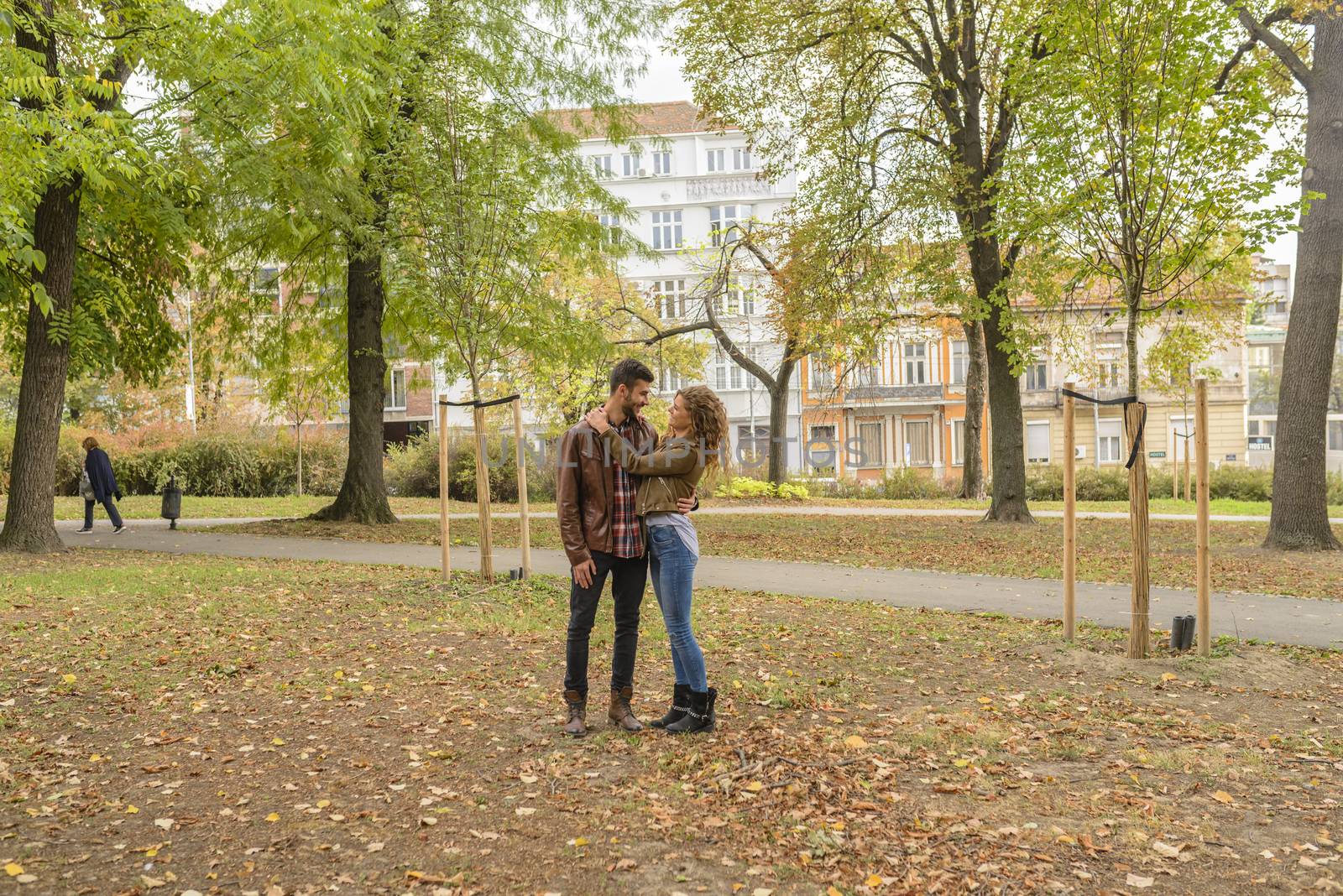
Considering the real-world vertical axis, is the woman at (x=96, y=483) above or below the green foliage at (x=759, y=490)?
above

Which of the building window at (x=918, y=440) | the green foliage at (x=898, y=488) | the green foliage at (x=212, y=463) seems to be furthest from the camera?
the building window at (x=918, y=440)

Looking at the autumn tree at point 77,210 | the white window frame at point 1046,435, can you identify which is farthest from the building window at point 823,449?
Answer: the autumn tree at point 77,210

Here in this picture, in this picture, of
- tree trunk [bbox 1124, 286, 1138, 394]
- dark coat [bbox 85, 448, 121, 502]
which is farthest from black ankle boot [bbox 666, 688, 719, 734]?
dark coat [bbox 85, 448, 121, 502]

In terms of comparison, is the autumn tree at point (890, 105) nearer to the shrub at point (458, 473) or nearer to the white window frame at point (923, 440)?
the shrub at point (458, 473)

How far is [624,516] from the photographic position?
543cm

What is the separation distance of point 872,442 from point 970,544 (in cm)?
3438

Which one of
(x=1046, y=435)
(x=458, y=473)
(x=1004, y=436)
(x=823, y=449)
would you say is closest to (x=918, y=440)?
(x=1046, y=435)

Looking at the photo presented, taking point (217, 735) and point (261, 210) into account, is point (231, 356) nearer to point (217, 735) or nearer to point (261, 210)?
point (261, 210)

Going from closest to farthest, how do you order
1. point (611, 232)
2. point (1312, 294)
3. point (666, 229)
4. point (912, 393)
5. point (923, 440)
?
point (1312, 294) → point (611, 232) → point (912, 393) → point (923, 440) → point (666, 229)

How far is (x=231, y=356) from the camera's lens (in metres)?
19.5

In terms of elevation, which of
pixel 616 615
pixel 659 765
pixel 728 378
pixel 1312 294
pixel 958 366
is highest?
pixel 958 366

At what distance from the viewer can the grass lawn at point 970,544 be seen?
1219 cm

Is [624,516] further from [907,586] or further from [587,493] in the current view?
[907,586]

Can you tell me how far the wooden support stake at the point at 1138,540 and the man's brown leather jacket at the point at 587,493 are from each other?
150 inches
